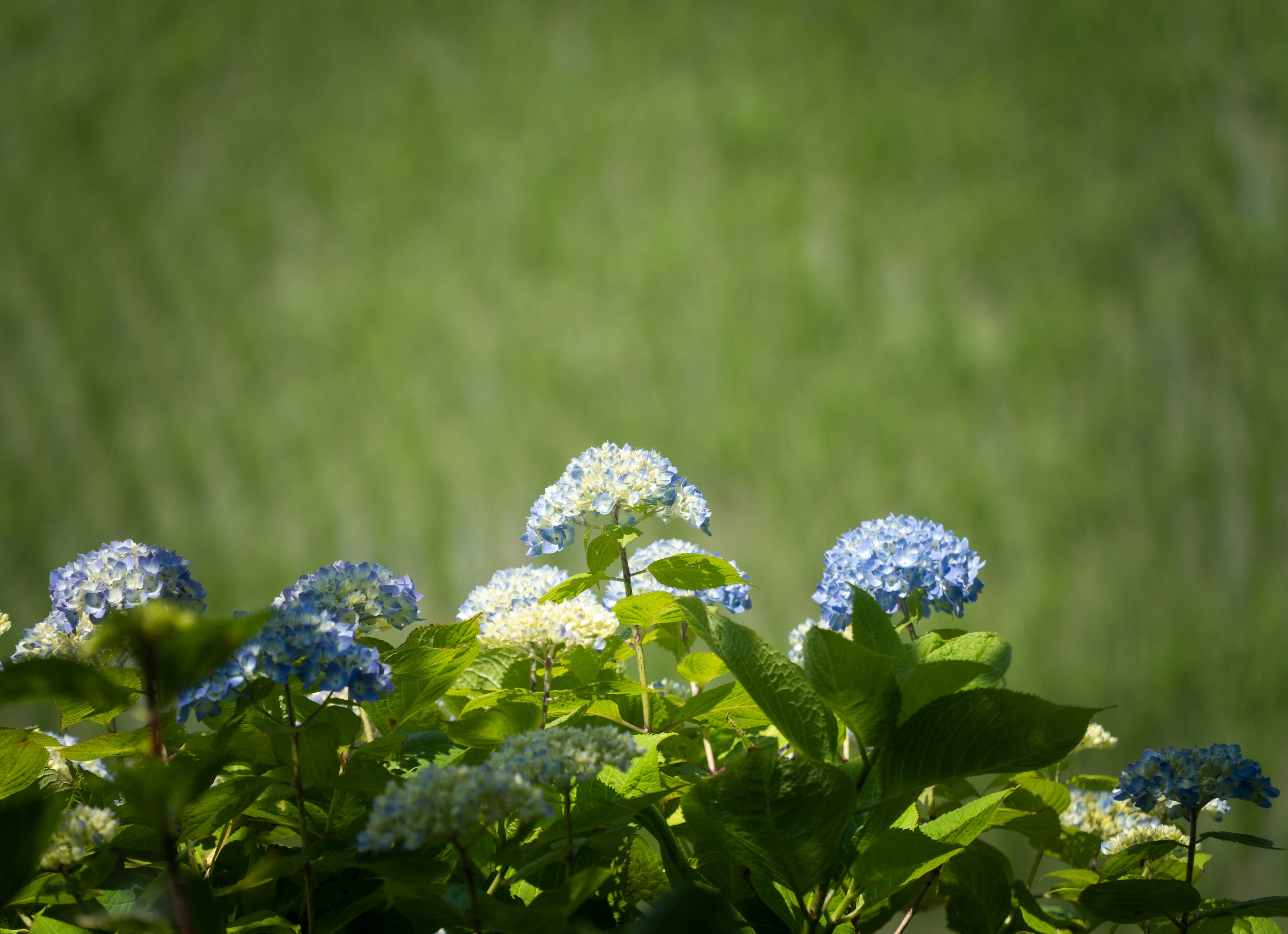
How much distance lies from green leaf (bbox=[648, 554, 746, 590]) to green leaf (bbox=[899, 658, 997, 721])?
165 millimetres

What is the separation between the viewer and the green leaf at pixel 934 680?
421 millimetres

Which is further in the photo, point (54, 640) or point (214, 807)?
point (54, 640)

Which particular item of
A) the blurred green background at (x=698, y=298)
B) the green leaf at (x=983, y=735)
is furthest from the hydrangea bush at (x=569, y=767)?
the blurred green background at (x=698, y=298)

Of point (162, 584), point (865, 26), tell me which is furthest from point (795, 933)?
point (865, 26)

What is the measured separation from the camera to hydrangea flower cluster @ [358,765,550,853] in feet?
1.15

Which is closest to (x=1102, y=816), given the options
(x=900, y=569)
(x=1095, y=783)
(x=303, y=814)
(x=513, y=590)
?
(x=1095, y=783)

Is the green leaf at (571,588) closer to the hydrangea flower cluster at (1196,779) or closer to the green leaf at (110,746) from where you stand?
the green leaf at (110,746)

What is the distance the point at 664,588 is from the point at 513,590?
0.13m

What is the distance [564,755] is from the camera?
1.31 feet

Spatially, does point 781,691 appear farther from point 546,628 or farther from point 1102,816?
point 1102,816

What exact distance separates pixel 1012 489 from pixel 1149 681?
40cm

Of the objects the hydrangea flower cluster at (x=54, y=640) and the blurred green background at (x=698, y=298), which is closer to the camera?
the hydrangea flower cluster at (x=54, y=640)

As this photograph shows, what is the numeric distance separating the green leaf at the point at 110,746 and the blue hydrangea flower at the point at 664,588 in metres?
0.35

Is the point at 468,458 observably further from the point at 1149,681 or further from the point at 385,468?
the point at 1149,681
